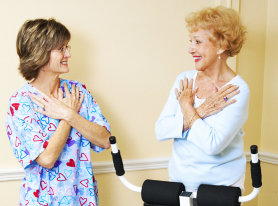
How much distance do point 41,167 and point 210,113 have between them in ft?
2.77

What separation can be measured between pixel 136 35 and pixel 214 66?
84cm

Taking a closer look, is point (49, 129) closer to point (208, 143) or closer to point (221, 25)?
point (208, 143)

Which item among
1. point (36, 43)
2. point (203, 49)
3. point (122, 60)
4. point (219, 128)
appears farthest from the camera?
point (122, 60)

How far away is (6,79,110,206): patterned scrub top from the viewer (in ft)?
5.78

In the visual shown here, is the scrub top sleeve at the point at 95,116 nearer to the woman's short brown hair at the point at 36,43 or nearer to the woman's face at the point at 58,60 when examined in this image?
the woman's face at the point at 58,60

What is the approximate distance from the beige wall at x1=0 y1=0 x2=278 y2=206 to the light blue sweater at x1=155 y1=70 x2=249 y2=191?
73cm

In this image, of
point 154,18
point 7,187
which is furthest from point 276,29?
point 7,187

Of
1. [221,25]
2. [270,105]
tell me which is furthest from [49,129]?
[270,105]

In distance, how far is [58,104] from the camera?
72.8 inches

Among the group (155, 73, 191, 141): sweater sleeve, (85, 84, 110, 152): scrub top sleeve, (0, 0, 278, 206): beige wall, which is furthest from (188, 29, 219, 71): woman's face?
(0, 0, 278, 206): beige wall

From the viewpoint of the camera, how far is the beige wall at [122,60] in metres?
2.20

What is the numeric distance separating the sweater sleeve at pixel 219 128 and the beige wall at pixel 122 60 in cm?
90

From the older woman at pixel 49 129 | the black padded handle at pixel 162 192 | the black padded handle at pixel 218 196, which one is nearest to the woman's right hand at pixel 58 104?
the older woman at pixel 49 129

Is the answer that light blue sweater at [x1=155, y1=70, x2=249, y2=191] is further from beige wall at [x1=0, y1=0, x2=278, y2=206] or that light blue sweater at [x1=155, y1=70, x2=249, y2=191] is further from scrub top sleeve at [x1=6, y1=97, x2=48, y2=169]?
beige wall at [x1=0, y1=0, x2=278, y2=206]
